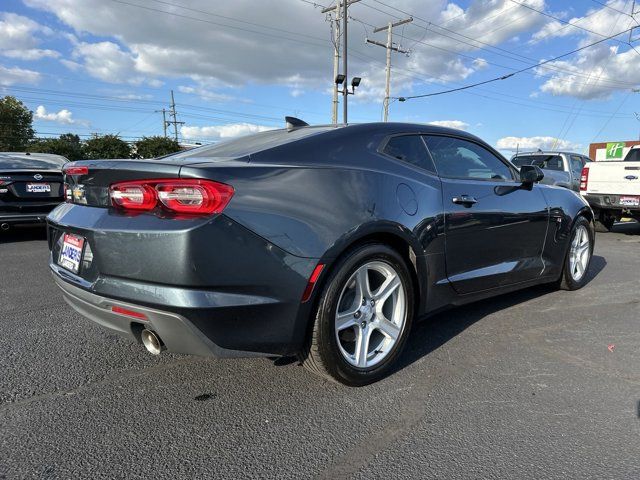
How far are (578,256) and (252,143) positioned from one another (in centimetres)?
379

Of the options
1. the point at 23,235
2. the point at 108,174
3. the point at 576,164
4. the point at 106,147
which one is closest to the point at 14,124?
the point at 106,147

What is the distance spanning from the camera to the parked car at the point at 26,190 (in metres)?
6.79

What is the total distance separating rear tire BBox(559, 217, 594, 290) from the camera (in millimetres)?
4684

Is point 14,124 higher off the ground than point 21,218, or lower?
higher

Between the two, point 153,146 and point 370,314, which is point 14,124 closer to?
point 153,146

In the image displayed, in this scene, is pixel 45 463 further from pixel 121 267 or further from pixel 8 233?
pixel 8 233

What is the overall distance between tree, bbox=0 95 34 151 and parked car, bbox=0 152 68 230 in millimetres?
54453

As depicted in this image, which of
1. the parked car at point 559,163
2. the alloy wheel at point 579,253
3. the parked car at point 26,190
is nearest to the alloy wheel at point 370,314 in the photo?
the alloy wheel at point 579,253

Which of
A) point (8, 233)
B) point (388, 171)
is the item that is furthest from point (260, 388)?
point (8, 233)

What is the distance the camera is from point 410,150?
122 inches

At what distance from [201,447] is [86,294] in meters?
0.95

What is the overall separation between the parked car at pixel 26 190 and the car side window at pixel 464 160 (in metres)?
6.00

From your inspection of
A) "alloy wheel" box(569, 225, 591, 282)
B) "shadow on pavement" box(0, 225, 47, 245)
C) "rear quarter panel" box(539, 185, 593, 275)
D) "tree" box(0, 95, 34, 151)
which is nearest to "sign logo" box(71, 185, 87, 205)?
"rear quarter panel" box(539, 185, 593, 275)

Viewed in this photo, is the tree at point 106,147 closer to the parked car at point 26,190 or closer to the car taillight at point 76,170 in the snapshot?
the parked car at point 26,190
